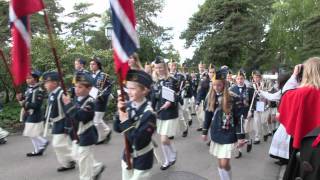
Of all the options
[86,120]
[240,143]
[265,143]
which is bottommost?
[265,143]

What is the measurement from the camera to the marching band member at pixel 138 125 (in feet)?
16.2

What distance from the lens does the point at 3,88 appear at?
1576 cm

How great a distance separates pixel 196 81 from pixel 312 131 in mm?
13751

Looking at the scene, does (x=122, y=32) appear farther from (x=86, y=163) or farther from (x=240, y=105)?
(x=240, y=105)

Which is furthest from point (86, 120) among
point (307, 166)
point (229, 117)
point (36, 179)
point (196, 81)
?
point (196, 81)

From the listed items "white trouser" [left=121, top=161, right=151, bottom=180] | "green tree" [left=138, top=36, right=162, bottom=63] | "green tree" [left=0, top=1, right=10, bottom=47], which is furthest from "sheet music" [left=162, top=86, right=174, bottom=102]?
"green tree" [left=138, top=36, right=162, bottom=63]

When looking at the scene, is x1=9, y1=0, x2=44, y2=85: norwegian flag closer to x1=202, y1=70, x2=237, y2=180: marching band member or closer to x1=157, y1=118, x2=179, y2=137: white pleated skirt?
x1=202, y1=70, x2=237, y2=180: marching band member

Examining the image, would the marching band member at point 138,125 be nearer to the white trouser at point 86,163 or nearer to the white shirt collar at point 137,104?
the white shirt collar at point 137,104

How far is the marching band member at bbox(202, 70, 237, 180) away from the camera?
6.39 metres

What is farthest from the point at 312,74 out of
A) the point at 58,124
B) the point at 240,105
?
the point at 58,124

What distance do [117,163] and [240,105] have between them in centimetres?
299

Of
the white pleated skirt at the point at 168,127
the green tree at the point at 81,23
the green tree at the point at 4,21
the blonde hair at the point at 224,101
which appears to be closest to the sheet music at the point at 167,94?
the white pleated skirt at the point at 168,127

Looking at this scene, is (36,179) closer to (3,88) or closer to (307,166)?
(307,166)

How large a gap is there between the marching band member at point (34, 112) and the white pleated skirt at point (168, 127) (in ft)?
8.56
